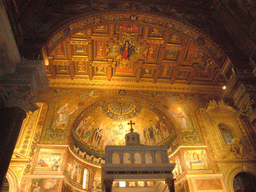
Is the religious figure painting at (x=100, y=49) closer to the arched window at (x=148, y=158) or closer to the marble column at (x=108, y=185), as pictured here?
the arched window at (x=148, y=158)

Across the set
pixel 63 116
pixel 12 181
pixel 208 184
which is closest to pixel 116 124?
pixel 63 116

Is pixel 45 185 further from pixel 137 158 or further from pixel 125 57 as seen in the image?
pixel 125 57

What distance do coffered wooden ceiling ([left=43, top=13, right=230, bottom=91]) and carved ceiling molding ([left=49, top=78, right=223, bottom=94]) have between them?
0.23 meters

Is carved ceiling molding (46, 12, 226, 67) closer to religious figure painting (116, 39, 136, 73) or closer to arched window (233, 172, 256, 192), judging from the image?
religious figure painting (116, 39, 136, 73)

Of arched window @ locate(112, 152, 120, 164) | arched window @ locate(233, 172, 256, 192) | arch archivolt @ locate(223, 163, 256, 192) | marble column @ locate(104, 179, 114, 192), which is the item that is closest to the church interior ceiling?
→ arch archivolt @ locate(223, 163, 256, 192)

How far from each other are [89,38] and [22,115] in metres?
6.39

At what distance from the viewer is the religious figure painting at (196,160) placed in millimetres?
9711

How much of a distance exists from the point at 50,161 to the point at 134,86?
658cm

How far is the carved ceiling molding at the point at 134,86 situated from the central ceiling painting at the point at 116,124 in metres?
0.96

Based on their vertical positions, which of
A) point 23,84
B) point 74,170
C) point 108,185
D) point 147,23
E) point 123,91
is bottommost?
point 108,185

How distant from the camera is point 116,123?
43.7 feet

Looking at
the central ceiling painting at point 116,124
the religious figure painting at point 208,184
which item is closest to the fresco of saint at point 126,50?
the central ceiling painting at point 116,124

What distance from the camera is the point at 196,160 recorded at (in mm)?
9945

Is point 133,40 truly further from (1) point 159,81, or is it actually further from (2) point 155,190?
(2) point 155,190
